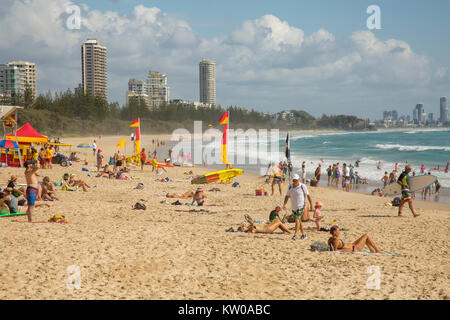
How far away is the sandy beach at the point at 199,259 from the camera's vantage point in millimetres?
5215

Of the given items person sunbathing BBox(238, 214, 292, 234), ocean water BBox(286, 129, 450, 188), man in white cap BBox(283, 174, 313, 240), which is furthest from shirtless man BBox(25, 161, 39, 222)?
ocean water BBox(286, 129, 450, 188)

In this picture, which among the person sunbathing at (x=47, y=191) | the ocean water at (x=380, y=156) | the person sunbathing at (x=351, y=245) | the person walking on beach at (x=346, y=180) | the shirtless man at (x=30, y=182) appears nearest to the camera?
the person sunbathing at (x=351, y=245)

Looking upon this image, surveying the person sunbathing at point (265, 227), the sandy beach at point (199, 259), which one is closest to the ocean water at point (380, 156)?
the sandy beach at point (199, 259)

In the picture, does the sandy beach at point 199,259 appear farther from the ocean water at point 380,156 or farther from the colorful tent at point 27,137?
the ocean water at point 380,156

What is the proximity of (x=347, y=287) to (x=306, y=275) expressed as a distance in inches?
24.2

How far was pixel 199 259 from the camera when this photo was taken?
6.39 metres

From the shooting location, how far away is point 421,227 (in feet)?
31.3

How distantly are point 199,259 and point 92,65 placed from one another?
537 ft

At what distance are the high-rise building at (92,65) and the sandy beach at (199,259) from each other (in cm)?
15590

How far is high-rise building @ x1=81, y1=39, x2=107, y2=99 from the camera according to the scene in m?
158

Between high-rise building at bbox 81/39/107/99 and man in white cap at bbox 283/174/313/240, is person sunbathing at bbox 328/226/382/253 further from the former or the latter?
high-rise building at bbox 81/39/107/99

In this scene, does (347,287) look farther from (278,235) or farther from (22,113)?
(22,113)

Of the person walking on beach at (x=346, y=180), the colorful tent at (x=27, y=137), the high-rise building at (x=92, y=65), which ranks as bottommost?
the person walking on beach at (x=346, y=180)

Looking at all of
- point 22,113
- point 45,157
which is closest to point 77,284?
point 45,157
